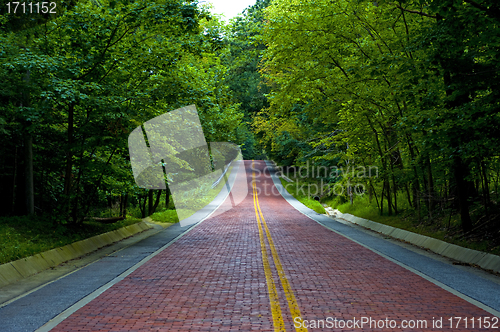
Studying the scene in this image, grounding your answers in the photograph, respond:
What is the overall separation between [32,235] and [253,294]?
723cm

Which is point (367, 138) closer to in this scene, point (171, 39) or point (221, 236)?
point (221, 236)

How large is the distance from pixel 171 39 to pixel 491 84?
9579 mm

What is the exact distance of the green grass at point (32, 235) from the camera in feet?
30.8

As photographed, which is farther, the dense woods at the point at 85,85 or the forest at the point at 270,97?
the dense woods at the point at 85,85

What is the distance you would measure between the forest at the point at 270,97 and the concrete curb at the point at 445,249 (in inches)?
41.1

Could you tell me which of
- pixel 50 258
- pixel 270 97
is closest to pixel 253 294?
pixel 50 258

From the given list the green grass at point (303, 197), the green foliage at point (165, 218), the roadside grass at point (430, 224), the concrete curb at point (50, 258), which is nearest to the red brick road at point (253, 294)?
the concrete curb at point (50, 258)

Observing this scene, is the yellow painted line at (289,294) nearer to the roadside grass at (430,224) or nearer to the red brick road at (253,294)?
the red brick road at (253,294)

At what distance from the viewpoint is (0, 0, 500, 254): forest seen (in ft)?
33.7

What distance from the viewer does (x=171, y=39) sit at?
14258mm

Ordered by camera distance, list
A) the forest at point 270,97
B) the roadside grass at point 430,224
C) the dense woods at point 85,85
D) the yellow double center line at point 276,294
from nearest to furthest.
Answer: the yellow double center line at point 276,294, the forest at point 270,97, the roadside grass at point 430,224, the dense woods at point 85,85

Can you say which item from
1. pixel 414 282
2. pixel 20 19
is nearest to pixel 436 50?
pixel 414 282

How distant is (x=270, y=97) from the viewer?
20.2 meters

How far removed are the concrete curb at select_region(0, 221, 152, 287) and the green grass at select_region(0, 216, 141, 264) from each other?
0.17 m
